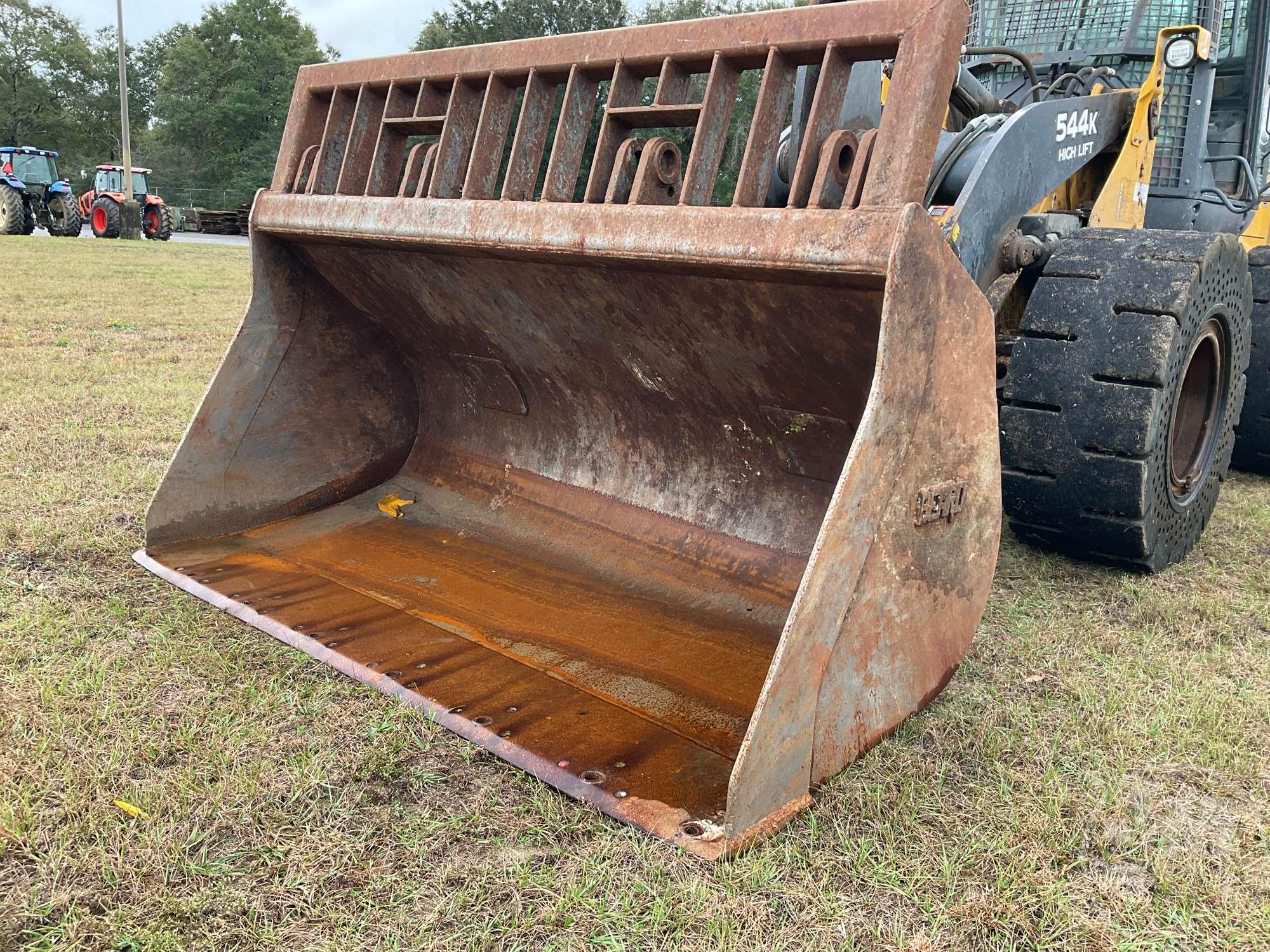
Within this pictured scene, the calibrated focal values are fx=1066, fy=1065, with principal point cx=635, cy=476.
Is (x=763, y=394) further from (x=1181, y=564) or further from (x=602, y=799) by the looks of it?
(x=1181, y=564)

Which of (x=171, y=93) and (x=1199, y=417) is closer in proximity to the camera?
(x=1199, y=417)

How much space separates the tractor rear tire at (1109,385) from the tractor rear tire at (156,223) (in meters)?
25.9

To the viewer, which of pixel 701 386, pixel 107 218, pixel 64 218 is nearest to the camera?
pixel 701 386

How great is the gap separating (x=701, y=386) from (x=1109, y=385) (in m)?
1.28

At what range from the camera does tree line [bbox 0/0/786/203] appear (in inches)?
1827

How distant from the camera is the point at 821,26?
2.23 m

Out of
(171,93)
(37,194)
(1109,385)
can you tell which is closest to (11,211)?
(37,194)

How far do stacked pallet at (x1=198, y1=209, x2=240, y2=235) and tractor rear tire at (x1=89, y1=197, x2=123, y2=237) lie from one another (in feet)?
36.0

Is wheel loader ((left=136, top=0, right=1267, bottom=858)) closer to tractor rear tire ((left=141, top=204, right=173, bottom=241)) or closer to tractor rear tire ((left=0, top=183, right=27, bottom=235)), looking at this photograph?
tractor rear tire ((left=0, top=183, right=27, bottom=235))

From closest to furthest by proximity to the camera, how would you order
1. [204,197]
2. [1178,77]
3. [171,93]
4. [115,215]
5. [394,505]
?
1. [394,505]
2. [1178,77]
3. [115,215]
4. [204,197]
5. [171,93]

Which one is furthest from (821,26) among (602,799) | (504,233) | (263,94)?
(263,94)

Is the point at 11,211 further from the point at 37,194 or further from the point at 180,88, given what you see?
the point at 180,88

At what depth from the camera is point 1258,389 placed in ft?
15.8

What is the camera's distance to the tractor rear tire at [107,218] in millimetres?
24375
